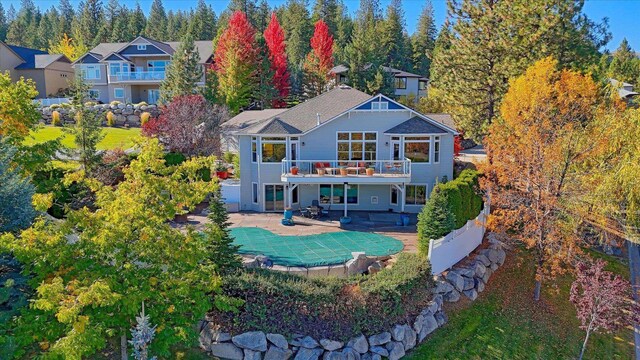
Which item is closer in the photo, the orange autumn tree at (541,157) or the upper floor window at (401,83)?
the orange autumn tree at (541,157)

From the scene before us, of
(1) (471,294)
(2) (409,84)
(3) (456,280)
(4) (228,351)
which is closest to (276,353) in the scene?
(4) (228,351)

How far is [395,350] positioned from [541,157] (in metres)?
9.78

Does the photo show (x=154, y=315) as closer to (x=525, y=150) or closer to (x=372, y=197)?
(x=525, y=150)

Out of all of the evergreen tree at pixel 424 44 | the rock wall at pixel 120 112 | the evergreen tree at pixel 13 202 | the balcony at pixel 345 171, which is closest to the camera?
the evergreen tree at pixel 13 202

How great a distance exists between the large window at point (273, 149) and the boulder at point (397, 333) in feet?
46.6

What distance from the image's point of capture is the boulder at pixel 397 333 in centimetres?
1470

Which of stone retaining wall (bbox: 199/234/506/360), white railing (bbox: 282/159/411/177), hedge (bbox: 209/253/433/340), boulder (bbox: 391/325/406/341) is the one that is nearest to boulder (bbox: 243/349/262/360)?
stone retaining wall (bbox: 199/234/506/360)

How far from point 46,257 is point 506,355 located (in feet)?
46.8

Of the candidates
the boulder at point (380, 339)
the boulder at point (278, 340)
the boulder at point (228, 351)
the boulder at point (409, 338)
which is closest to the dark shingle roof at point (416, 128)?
the boulder at point (409, 338)

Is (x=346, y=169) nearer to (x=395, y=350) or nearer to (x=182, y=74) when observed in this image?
(x=395, y=350)

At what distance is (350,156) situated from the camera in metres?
27.1

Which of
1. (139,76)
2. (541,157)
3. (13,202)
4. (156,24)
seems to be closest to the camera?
(13,202)

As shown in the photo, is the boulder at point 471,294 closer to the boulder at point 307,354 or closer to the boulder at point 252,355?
the boulder at point 307,354

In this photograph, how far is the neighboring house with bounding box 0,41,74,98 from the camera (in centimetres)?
5447
